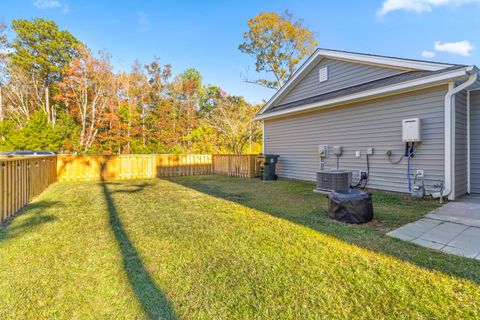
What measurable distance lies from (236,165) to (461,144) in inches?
287

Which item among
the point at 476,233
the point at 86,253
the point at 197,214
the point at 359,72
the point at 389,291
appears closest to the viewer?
the point at 389,291

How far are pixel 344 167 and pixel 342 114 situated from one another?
1.59 metres

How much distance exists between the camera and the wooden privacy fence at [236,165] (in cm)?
980

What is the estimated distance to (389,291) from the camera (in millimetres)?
1823

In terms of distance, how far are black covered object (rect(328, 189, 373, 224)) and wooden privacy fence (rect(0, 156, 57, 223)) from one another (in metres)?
5.04

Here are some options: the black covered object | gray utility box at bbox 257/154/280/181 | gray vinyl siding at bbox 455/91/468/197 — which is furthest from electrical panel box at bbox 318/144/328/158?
the black covered object

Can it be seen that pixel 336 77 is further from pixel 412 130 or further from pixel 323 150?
pixel 412 130

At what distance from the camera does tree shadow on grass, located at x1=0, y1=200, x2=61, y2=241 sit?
317 cm

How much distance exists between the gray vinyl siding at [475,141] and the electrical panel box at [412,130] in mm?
1324

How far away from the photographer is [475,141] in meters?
5.46

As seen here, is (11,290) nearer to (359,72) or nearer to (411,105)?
(411,105)

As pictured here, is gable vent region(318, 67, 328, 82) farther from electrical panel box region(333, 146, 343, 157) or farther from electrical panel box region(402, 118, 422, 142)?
electrical panel box region(402, 118, 422, 142)

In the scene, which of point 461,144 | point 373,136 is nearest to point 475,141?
point 461,144

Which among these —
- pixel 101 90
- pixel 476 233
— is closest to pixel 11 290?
pixel 476 233
